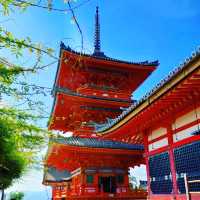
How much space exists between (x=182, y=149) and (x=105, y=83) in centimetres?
1009

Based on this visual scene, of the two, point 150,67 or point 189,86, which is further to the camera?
point 150,67

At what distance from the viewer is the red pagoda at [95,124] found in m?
13.6

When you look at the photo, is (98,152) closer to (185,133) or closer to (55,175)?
(185,133)

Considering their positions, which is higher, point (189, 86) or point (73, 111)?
point (73, 111)

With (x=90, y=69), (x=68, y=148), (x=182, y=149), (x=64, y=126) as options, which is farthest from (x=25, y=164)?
(x=64, y=126)

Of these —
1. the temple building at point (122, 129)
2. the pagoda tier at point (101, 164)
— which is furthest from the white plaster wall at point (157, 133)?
the pagoda tier at point (101, 164)

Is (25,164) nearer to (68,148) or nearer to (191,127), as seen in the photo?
(191,127)

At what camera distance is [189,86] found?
20.1 feet

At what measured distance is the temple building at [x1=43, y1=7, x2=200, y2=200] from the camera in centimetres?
693

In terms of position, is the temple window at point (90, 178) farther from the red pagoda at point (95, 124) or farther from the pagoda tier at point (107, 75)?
the pagoda tier at point (107, 75)

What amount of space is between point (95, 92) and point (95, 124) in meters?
3.86

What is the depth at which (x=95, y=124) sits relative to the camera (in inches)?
501

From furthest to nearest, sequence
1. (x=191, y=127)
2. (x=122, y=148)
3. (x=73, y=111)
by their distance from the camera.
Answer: (x=73, y=111) → (x=122, y=148) → (x=191, y=127)

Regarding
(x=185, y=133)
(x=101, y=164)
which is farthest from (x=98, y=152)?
(x=185, y=133)
